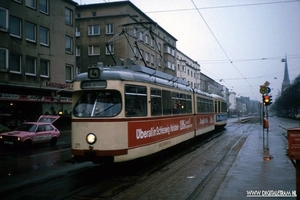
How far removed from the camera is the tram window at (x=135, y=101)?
9.24 meters

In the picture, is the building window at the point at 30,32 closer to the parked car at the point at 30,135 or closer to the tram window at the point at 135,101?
the parked car at the point at 30,135

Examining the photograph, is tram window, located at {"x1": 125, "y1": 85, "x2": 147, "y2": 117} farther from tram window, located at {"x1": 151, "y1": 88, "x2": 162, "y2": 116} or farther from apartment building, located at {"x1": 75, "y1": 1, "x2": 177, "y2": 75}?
apartment building, located at {"x1": 75, "y1": 1, "x2": 177, "y2": 75}

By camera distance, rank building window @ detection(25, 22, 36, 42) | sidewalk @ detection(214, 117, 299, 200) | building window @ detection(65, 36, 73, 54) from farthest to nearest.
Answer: building window @ detection(65, 36, 73, 54) → building window @ detection(25, 22, 36, 42) → sidewalk @ detection(214, 117, 299, 200)

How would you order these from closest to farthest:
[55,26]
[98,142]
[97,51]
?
1. [98,142]
2. [55,26]
3. [97,51]

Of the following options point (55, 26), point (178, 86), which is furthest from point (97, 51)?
point (178, 86)

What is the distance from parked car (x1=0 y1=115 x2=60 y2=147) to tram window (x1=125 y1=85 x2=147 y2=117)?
9315 millimetres

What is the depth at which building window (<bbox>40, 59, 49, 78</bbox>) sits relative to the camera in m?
27.8

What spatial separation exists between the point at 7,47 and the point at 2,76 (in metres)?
2.30

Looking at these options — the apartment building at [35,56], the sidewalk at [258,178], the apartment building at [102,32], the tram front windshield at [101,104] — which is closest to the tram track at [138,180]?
the sidewalk at [258,178]

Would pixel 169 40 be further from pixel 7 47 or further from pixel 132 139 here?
pixel 132 139

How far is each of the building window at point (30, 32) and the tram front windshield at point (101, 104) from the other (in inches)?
772

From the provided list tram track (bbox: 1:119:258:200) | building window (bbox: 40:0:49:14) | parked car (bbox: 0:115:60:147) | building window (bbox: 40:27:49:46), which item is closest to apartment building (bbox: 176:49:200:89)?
building window (bbox: 40:27:49:46)

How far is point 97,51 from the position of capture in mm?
41281

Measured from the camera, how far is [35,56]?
88.1 ft
